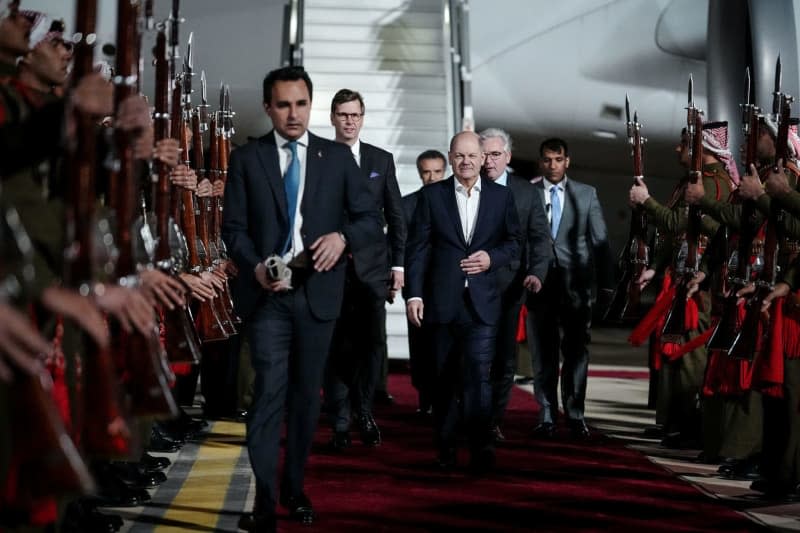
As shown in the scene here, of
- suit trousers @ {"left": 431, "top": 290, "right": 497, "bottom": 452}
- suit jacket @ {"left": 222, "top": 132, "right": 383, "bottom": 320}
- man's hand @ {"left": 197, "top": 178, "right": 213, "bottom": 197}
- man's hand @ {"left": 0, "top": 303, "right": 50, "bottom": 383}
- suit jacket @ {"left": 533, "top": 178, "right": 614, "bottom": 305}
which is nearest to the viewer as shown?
man's hand @ {"left": 0, "top": 303, "right": 50, "bottom": 383}

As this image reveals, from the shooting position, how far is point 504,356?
7566 mm

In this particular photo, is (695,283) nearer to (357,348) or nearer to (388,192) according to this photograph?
(388,192)

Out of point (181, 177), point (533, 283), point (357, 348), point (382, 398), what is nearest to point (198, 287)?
point (181, 177)

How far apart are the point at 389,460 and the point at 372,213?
1955mm

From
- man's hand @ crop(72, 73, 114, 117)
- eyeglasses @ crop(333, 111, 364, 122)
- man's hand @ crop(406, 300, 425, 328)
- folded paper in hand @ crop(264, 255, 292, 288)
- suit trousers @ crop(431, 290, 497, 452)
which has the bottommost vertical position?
suit trousers @ crop(431, 290, 497, 452)

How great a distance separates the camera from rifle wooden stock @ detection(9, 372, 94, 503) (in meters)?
2.82

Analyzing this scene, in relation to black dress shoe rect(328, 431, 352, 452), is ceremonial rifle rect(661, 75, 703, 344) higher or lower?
higher

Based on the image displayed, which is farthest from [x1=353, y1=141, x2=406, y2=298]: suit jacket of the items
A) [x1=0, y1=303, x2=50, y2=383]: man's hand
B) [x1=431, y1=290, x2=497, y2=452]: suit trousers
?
[x1=0, y1=303, x2=50, y2=383]: man's hand

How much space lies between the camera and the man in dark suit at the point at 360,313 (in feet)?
23.7

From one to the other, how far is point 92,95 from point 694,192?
13.4ft

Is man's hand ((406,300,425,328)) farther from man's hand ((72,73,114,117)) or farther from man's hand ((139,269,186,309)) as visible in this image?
man's hand ((72,73,114,117))

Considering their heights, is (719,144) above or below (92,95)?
above

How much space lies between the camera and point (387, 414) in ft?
28.4

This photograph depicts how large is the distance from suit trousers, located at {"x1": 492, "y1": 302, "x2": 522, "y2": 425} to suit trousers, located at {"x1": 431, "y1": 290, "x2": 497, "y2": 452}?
939 millimetres
